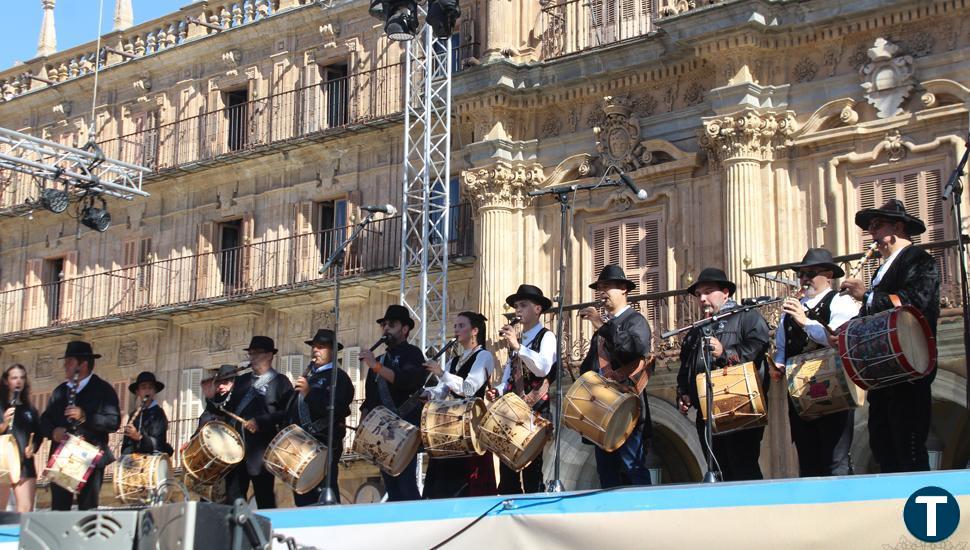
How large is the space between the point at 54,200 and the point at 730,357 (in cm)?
1469

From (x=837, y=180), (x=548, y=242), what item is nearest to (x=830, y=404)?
(x=837, y=180)

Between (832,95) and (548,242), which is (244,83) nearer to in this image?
(548,242)

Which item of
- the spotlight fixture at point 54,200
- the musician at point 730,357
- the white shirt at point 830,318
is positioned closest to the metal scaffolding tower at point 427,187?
the spotlight fixture at point 54,200

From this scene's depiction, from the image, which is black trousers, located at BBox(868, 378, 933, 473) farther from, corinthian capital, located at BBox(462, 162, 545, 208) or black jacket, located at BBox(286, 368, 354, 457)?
corinthian capital, located at BBox(462, 162, 545, 208)

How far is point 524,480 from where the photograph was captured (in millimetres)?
10906

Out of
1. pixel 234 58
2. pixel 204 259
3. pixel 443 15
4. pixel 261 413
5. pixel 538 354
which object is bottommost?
pixel 261 413

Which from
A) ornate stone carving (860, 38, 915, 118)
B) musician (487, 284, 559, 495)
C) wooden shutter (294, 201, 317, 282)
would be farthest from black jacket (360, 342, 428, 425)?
wooden shutter (294, 201, 317, 282)

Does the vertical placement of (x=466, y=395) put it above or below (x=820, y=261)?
below

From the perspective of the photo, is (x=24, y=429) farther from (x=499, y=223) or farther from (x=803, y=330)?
(x=499, y=223)

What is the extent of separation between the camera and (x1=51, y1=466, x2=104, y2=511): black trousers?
1263 cm

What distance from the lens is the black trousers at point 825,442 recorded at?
9453mm

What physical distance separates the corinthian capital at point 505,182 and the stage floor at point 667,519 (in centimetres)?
1253

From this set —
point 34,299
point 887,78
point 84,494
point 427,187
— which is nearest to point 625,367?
point 84,494

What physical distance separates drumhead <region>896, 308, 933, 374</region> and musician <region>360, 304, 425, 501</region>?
4101 mm
